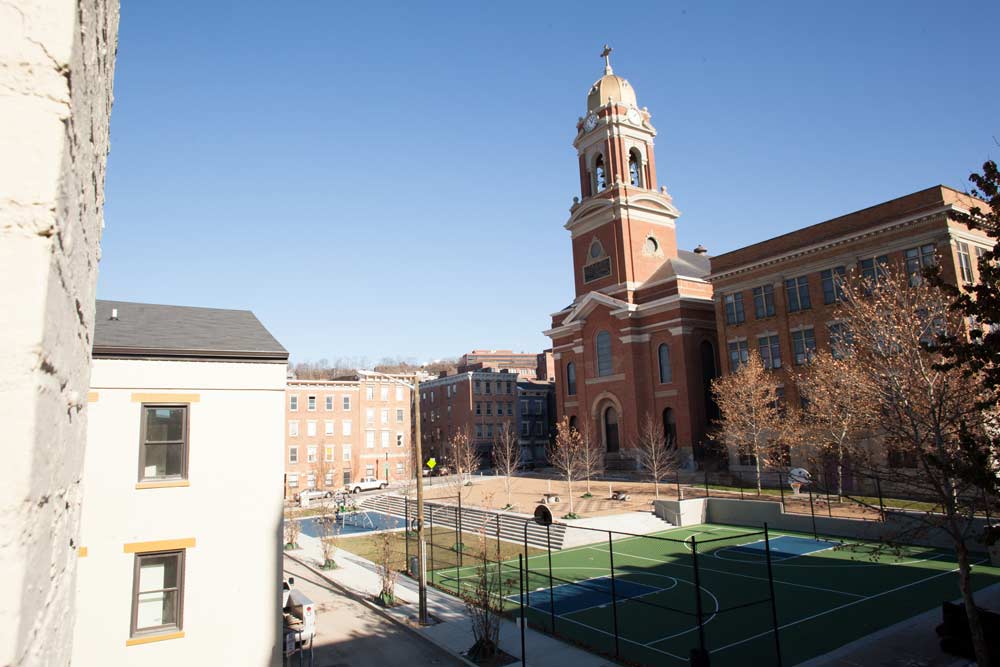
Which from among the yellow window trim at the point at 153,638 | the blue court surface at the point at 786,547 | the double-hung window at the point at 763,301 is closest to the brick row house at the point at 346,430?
the double-hung window at the point at 763,301

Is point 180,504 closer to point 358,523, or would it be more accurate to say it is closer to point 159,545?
point 159,545

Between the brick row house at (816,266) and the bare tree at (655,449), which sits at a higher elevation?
the brick row house at (816,266)

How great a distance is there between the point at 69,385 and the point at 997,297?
13.5 m

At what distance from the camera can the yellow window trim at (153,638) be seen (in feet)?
34.3

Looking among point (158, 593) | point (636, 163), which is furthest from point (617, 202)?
point (158, 593)

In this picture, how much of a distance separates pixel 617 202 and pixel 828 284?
68.1ft

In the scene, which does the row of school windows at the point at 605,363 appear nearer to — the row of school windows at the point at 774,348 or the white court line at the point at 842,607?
the row of school windows at the point at 774,348

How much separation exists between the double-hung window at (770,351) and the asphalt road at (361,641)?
32087 mm

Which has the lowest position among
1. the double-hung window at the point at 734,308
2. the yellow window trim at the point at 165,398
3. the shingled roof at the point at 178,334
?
the yellow window trim at the point at 165,398

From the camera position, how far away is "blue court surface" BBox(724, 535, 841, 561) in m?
24.7

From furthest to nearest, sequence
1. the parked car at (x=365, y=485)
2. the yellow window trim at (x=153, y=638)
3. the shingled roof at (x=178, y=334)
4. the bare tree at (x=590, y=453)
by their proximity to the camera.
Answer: the parked car at (x=365, y=485) → the bare tree at (x=590, y=453) → the shingled roof at (x=178, y=334) → the yellow window trim at (x=153, y=638)

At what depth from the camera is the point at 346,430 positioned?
62.4 metres

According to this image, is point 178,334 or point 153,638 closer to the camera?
point 153,638

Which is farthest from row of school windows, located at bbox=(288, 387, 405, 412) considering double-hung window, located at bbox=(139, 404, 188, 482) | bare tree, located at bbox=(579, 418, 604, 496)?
double-hung window, located at bbox=(139, 404, 188, 482)
